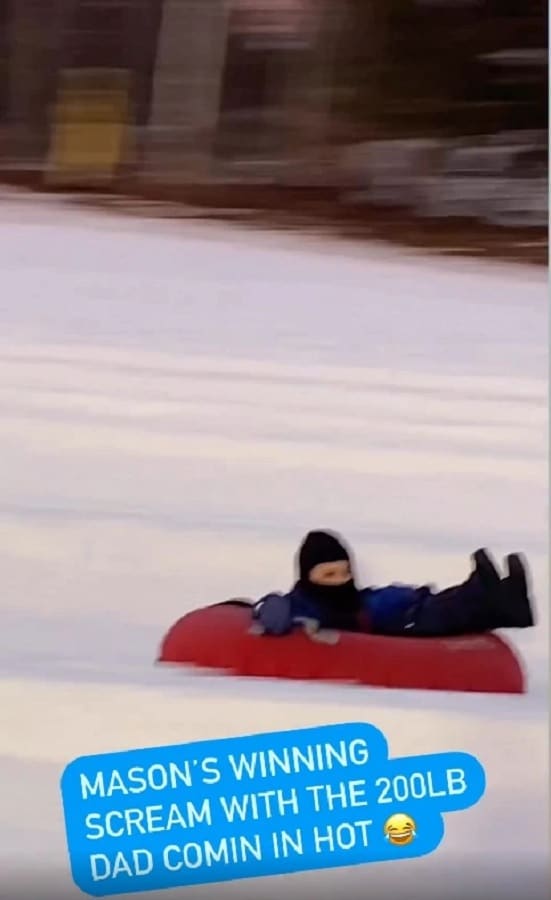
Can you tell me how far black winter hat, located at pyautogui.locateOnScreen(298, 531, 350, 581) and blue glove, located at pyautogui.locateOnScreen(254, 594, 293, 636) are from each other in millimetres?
30

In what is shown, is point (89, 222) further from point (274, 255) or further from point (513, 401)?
point (513, 401)

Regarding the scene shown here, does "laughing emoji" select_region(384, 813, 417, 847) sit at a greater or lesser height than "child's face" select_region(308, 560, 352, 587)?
lesser

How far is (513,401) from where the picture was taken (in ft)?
2.91

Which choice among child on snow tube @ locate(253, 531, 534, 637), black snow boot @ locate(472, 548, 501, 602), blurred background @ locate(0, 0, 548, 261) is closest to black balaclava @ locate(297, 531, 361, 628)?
child on snow tube @ locate(253, 531, 534, 637)

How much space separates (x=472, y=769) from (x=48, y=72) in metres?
0.76

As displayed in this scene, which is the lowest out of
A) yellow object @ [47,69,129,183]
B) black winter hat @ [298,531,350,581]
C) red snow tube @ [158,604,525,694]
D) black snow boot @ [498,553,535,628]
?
red snow tube @ [158,604,525,694]

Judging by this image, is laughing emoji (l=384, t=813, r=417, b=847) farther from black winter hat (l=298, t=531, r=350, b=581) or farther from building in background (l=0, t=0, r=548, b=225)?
building in background (l=0, t=0, r=548, b=225)

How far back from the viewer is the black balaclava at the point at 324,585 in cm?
89

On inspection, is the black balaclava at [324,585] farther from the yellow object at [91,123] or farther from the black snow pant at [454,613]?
the yellow object at [91,123]

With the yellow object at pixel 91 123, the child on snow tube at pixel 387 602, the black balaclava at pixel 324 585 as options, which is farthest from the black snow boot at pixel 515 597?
the yellow object at pixel 91 123

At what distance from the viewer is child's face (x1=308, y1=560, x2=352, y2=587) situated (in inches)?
34.8

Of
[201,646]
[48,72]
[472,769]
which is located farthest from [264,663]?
[48,72]

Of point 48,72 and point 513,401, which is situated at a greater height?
point 48,72

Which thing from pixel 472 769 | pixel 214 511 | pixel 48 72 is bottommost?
pixel 472 769
